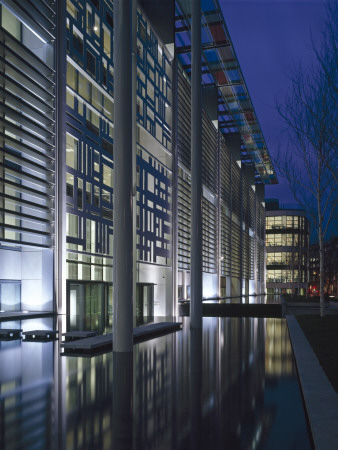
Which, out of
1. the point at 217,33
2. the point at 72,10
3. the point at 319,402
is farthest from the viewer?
the point at 217,33

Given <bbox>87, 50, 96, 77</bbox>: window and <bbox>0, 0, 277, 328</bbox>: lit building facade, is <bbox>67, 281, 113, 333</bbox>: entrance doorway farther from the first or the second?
<bbox>87, 50, 96, 77</bbox>: window

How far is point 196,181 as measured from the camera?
18.4m

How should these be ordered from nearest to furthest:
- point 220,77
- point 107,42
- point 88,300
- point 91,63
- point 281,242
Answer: point 91,63, point 88,300, point 107,42, point 220,77, point 281,242

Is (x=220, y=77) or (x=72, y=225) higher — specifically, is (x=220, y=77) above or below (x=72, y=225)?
above

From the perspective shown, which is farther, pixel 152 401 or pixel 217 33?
pixel 217 33

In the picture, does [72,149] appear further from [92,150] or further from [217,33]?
[217,33]

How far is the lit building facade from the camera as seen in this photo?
64.8 ft

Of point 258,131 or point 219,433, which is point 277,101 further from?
point 258,131

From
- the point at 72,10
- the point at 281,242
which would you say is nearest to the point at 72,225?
the point at 72,10

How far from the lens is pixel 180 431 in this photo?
213 inches

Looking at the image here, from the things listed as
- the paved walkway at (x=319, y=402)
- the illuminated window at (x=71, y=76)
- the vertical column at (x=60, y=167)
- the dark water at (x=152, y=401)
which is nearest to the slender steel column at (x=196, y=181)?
the vertical column at (x=60, y=167)

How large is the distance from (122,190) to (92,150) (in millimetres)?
13847

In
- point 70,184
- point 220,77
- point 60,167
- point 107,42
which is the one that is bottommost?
point 70,184

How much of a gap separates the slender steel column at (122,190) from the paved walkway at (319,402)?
3.84 metres
